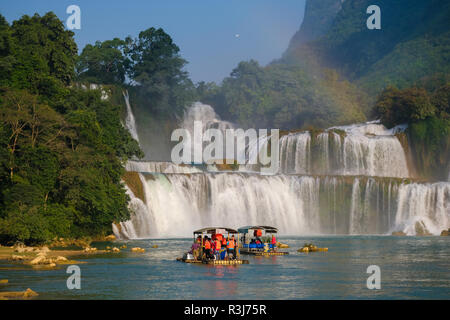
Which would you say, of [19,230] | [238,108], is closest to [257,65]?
[238,108]

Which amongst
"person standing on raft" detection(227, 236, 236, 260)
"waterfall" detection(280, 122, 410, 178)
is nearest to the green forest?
"waterfall" detection(280, 122, 410, 178)

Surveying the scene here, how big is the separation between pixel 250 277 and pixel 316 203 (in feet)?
128

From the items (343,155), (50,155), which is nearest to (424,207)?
(343,155)

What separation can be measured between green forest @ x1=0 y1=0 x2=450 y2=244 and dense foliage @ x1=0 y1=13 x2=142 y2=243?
3.3 inches

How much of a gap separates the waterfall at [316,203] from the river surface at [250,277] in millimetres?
20837

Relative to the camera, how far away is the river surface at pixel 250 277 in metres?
24.3

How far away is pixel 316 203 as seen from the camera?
67188 mm

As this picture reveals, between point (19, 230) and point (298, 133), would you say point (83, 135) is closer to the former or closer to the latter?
point (19, 230)

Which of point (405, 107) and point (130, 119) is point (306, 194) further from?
point (130, 119)

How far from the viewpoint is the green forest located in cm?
4181

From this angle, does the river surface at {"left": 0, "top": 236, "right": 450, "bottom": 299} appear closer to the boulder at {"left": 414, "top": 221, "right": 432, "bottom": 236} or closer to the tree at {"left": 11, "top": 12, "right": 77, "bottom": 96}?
the tree at {"left": 11, "top": 12, "right": 77, "bottom": 96}

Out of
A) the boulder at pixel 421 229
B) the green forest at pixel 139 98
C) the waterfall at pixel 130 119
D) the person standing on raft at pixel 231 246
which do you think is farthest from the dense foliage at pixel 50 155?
the boulder at pixel 421 229

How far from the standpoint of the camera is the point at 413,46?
133m

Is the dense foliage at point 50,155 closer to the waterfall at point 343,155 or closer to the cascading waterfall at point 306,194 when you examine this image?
the cascading waterfall at point 306,194
